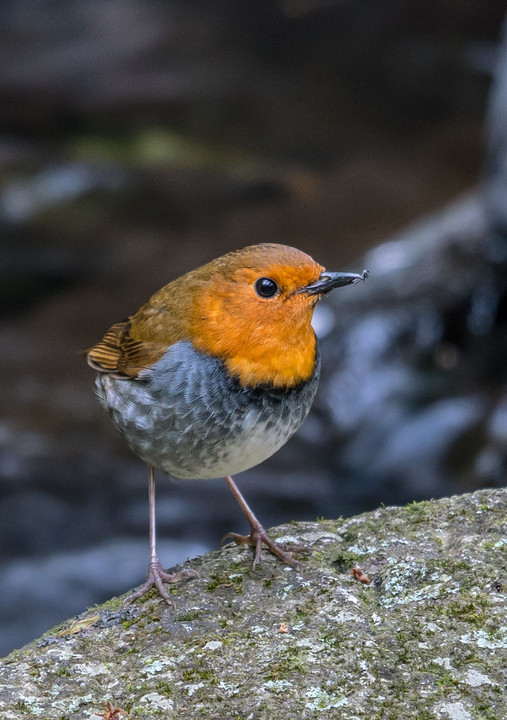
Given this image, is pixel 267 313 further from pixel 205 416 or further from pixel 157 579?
pixel 157 579

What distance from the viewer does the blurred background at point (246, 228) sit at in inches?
327

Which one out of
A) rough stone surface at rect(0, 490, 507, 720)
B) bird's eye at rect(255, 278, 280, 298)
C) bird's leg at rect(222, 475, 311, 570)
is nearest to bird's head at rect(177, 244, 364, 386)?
bird's eye at rect(255, 278, 280, 298)

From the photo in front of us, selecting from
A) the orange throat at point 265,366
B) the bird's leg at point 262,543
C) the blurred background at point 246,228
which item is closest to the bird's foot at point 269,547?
the bird's leg at point 262,543

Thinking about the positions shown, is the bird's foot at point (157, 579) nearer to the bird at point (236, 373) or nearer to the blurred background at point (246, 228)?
the bird at point (236, 373)

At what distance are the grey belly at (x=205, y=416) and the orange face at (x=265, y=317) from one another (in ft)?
0.22

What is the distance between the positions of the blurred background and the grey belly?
406 cm

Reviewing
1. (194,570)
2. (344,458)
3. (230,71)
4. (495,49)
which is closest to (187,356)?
(194,570)

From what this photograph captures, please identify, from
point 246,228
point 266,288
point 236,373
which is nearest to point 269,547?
point 236,373

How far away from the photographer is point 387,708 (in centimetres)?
253

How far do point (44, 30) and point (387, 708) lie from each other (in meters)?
19.1

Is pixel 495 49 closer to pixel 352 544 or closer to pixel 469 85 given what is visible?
pixel 469 85

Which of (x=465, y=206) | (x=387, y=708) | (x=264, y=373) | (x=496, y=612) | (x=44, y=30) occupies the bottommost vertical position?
(x=387, y=708)

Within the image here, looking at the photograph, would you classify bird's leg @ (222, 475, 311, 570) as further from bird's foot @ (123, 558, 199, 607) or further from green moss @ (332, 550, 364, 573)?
bird's foot @ (123, 558, 199, 607)

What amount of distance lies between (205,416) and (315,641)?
3.33ft
